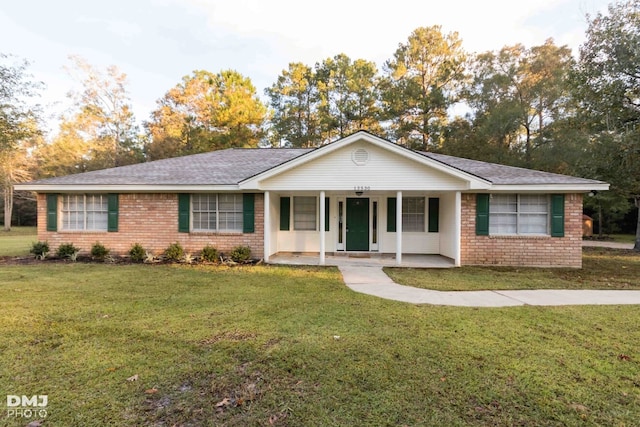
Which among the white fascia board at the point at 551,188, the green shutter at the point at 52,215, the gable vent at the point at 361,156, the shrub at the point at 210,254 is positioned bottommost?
the shrub at the point at 210,254

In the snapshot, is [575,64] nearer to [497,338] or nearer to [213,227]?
[497,338]

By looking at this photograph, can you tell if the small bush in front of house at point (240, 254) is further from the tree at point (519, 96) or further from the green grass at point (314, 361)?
the tree at point (519, 96)

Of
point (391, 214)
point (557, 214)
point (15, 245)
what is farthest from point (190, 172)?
point (557, 214)

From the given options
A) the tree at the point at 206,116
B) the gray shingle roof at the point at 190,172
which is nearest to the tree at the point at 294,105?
the tree at the point at 206,116

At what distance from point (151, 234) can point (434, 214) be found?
32.9ft

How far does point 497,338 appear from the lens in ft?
13.5

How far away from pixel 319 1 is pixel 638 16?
10629mm

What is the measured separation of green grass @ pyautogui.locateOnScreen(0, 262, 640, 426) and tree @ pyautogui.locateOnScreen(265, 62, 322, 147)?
22.4 m

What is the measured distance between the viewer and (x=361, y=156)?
9.88 metres

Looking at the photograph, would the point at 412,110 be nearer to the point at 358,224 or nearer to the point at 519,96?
the point at 519,96

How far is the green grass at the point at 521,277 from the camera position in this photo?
719 cm

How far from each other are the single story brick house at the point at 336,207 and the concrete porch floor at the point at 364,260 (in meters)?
0.33

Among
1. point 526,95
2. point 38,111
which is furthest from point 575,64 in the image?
point 38,111

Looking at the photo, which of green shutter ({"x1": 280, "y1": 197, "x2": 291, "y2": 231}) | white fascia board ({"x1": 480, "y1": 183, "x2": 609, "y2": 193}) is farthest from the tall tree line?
green shutter ({"x1": 280, "y1": 197, "x2": 291, "y2": 231})
